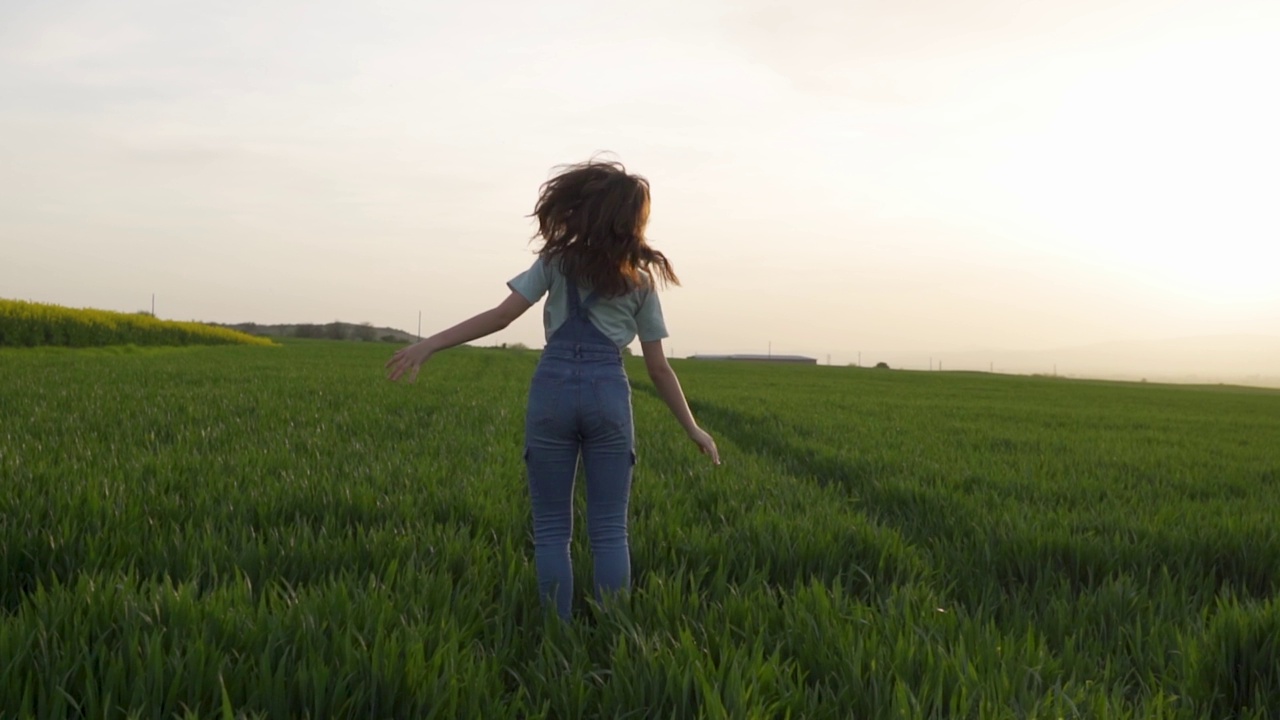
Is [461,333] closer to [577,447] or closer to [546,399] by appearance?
[546,399]

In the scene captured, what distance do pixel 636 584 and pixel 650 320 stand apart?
1.27 metres

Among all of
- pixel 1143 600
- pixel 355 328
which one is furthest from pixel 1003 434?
pixel 355 328

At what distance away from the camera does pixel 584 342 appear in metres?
3.43

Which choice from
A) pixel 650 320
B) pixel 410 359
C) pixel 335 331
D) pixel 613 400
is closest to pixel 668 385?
pixel 650 320

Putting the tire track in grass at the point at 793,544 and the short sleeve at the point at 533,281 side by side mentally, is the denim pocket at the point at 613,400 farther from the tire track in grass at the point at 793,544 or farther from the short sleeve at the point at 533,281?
the tire track in grass at the point at 793,544

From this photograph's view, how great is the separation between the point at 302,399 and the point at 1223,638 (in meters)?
11.8

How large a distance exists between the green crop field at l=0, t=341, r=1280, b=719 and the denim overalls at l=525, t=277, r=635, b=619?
8.1 inches

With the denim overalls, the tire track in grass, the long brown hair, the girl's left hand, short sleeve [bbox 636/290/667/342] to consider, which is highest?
the long brown hair

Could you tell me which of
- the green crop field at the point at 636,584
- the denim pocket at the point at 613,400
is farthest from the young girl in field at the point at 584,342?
the green crop field at the point at 636,584

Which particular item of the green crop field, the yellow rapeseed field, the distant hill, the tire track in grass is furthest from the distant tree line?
the tire track in grass

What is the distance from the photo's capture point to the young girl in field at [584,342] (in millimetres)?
3359

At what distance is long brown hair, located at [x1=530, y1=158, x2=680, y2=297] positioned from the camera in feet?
11.0

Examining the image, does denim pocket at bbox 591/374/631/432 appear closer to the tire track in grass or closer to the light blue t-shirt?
the light blue t-shirt

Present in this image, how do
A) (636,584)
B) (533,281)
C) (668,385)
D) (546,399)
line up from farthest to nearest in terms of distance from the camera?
(636,584)
(668,385)
(533,281)
(546,399)
